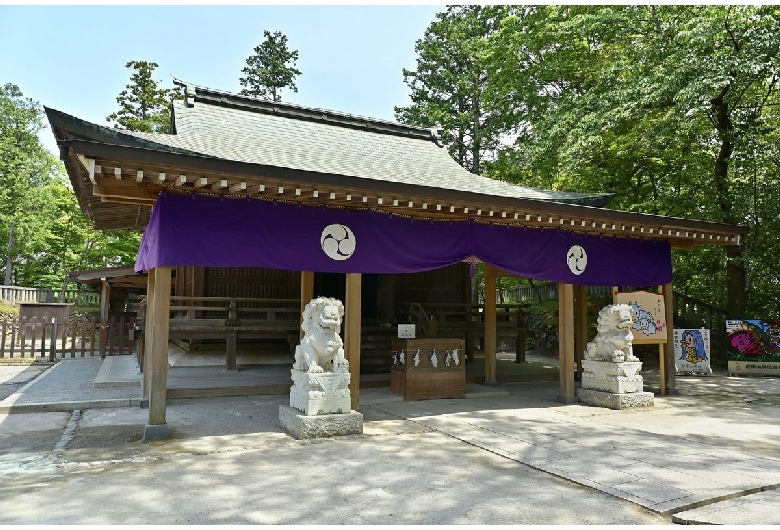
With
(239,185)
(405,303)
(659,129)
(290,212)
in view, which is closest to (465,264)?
(405,303)

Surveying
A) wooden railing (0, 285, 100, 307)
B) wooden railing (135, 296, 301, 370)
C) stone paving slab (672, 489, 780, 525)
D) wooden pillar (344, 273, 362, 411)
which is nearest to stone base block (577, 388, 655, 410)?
stone paving slab (672, 489, 780, 525)

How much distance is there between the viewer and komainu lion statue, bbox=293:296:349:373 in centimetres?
639

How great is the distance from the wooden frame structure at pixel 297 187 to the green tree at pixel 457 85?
11941 millimetres

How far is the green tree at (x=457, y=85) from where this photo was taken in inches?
961

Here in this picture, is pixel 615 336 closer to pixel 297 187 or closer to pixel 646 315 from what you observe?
pixel 646 315

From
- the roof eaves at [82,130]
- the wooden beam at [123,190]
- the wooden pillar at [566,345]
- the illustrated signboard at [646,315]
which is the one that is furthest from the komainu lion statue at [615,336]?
the roof eaves at [82,130]

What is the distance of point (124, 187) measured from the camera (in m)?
6.52

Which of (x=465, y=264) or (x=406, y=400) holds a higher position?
(x=465, y=264)

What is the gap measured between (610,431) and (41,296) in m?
30.6

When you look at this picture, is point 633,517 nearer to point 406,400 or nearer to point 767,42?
point 406,400

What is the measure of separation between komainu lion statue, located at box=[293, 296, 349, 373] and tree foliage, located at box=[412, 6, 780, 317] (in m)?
9.74

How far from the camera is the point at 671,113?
1259 cm

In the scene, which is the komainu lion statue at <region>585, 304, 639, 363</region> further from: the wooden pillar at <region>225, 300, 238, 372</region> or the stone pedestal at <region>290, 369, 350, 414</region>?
the wooden pillar at <region>225, 300, 238, 372</region>

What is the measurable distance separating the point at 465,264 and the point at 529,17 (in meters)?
10.5
